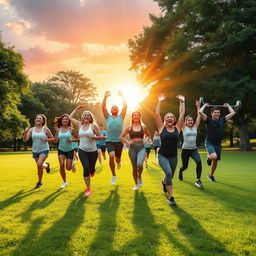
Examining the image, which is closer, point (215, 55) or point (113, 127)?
point (113, 127)

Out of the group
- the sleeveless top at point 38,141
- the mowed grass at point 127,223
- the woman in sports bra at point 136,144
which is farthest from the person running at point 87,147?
the sleeveless top at point 38,141

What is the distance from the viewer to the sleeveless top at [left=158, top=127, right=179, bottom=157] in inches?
237

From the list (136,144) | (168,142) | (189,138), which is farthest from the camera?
(189,138)

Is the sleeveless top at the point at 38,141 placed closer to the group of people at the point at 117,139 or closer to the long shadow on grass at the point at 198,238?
the group of people at the point at 117,139

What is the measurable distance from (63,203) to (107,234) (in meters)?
2.31


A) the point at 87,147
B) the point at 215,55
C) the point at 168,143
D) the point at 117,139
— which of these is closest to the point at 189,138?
Result: the point at 117,139

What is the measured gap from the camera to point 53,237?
3910mm

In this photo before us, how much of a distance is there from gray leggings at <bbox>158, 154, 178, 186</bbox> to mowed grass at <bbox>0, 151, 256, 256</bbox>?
59 cm

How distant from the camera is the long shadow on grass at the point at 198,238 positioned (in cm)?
342

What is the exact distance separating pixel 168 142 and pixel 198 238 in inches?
100

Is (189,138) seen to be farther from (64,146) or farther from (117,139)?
(64,146)

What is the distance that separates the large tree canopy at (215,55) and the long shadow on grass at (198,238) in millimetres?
22010

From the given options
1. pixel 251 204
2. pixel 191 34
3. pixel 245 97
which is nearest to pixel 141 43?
pixel 191 34

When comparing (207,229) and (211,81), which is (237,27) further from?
(207,229)
